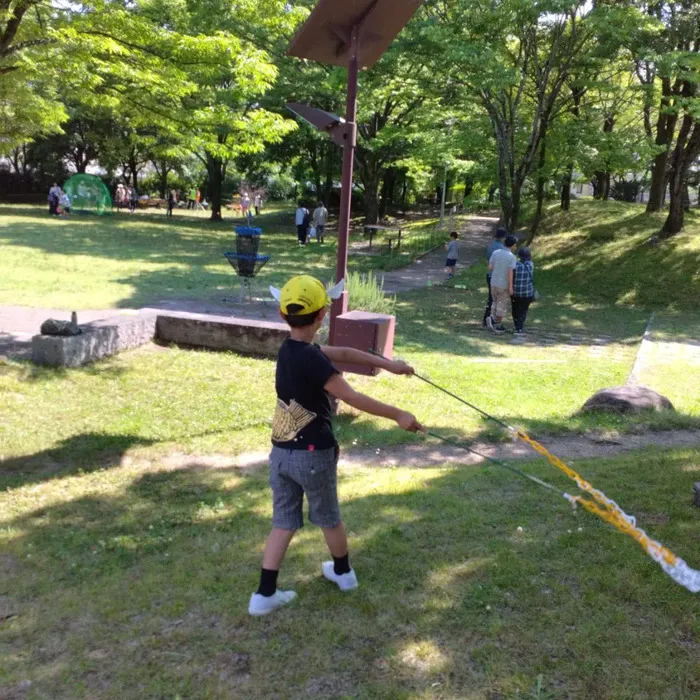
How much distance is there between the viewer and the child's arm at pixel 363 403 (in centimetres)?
283

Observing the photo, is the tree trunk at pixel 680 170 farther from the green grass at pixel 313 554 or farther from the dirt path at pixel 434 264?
the green grass at pixel 313 554

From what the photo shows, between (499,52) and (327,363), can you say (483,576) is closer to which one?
(327,363)

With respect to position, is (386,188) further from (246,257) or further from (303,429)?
(303,429)

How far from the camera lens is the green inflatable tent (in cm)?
3341

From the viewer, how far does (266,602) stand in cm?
301

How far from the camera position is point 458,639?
8.86 feet

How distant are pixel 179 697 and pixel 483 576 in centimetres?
141

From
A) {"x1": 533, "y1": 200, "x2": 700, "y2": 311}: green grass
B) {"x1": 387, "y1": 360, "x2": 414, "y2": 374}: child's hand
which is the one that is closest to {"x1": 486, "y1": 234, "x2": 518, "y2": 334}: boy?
{"x1": 533, "y1": 200, "x2": 700, "y2": 311}: green grass

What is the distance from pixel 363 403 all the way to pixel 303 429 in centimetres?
30

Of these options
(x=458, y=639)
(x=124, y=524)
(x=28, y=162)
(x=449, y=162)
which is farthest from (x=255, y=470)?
(x=28, y=162)

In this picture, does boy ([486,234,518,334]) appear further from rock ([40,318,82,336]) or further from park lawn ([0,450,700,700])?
park lawn ([0,450,700,700])

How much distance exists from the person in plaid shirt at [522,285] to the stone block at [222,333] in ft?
15.7

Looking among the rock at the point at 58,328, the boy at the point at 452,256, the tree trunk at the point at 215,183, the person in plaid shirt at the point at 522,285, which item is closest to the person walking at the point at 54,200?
the tree trunk at the point at 215,183

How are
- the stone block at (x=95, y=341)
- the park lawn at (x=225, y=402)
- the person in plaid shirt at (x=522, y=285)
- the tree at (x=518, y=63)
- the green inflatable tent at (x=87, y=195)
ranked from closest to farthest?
the park lawn at (x=225, y=402)
the stone block at (x=95, y=341)
the person in plaid shirt at (x=522, y=285)
the tree at (x=518, y=63)
the green inflatable tent at (x=87, y=195)
